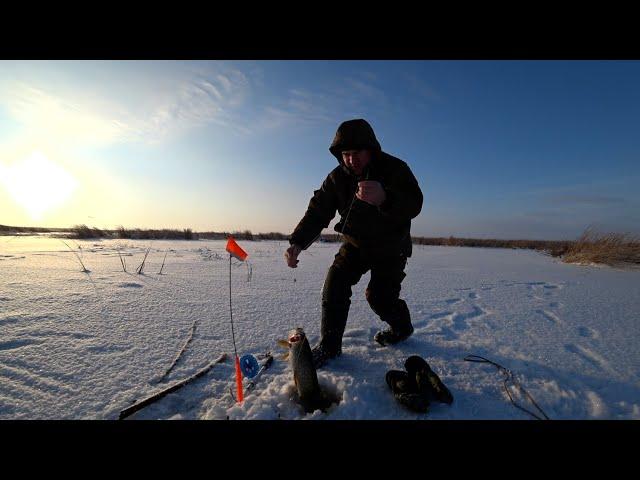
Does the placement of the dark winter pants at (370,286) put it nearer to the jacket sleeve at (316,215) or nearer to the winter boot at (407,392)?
the jacket sleeve at (316,215)

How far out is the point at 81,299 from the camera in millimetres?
2518

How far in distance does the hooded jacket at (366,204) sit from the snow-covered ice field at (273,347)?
773mm

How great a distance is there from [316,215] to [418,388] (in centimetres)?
131

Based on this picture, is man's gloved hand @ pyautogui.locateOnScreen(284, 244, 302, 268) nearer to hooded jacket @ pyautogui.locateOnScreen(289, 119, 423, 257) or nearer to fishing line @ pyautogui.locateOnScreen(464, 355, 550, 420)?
hooded jacket @ pyautogui.locateOnScreen(289, 119, 423, 257)

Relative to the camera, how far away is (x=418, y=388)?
4.10 feet

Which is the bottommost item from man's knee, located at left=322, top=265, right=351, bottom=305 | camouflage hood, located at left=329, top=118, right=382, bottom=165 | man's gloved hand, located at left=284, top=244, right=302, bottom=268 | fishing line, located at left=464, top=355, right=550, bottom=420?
fishing line, located at left=464, top=355, right=550, bottom=420

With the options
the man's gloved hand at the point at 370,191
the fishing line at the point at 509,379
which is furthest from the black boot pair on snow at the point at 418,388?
the man's gloved hand at the point at 370,191

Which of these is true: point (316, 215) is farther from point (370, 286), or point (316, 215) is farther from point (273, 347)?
point (273, 347)

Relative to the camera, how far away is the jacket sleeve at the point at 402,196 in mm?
1607

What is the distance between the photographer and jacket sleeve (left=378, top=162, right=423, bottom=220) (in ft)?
5.27

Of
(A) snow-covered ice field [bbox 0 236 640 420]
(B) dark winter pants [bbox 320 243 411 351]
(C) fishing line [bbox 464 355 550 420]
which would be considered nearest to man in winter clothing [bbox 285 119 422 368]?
(B) dark winter pants [bbox 320 243 411 351]

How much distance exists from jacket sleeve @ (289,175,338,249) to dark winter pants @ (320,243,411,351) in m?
0.27
